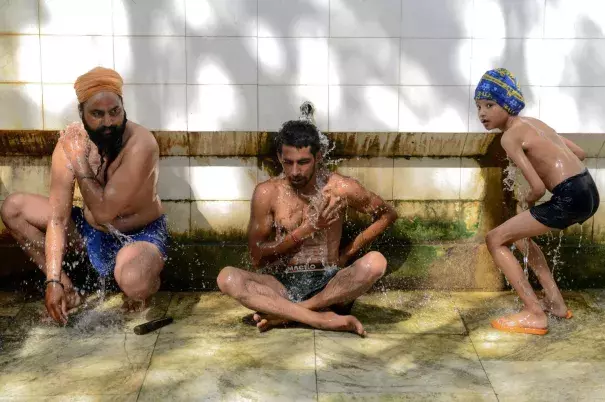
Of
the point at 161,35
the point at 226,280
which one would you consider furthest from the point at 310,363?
the point at 161,35

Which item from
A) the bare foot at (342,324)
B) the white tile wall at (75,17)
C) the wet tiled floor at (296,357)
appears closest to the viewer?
the wet tiled floor at (296,357)

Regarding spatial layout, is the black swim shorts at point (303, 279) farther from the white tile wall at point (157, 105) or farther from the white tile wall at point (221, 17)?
the white tile wall at point (221, 17)

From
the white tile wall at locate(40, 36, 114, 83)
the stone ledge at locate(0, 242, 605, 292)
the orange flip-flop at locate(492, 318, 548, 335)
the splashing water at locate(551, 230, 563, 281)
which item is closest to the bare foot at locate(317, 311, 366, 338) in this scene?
the orange flip-flop at locate(492, 318, 548, 335)

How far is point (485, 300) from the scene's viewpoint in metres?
5.52

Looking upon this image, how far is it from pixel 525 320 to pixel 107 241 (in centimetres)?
287

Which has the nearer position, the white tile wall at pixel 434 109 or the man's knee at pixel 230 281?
the man's knee at pixel 230 281

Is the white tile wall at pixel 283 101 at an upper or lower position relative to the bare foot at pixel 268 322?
upper

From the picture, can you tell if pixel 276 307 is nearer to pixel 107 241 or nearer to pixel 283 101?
pixel 107 241

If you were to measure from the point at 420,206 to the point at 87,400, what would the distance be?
2.93 metres

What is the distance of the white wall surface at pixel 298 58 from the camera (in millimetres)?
5348

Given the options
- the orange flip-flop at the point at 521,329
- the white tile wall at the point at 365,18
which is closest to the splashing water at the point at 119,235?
the white tile wall at the point at 365,18

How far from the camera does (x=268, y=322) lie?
188 inches

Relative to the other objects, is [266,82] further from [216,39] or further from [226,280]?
[226,280]

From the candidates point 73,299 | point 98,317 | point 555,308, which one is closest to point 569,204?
point 555,308
